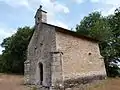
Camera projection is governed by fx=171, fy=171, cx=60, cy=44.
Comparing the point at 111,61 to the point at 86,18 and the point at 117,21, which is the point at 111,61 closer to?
the point at 117,21

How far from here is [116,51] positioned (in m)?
30.0

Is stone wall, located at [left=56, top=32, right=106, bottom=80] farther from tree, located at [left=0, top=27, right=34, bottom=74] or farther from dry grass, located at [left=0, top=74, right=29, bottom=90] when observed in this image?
tree, located at [left=0, top=27, right=34, bottom=74]

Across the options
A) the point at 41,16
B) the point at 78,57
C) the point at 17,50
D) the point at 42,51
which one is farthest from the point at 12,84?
the point at 17,50

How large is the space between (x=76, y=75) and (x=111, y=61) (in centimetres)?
1420

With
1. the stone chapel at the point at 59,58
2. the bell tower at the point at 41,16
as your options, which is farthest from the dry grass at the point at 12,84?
the bell tower at the point at 41,16

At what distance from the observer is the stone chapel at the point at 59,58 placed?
18.0m

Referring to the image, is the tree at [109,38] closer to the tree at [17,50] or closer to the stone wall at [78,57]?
the stone wall at [78,57]

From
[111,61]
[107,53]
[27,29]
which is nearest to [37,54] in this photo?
[107,53]

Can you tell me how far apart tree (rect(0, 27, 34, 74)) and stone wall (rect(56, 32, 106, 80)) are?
75.2 feet

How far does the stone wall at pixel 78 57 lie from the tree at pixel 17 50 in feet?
75.2

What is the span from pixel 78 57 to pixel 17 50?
26300 millimetres

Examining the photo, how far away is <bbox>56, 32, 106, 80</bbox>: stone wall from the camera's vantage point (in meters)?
18.7

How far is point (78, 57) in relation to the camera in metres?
20.3

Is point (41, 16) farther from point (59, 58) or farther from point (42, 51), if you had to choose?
point (59, 58)
